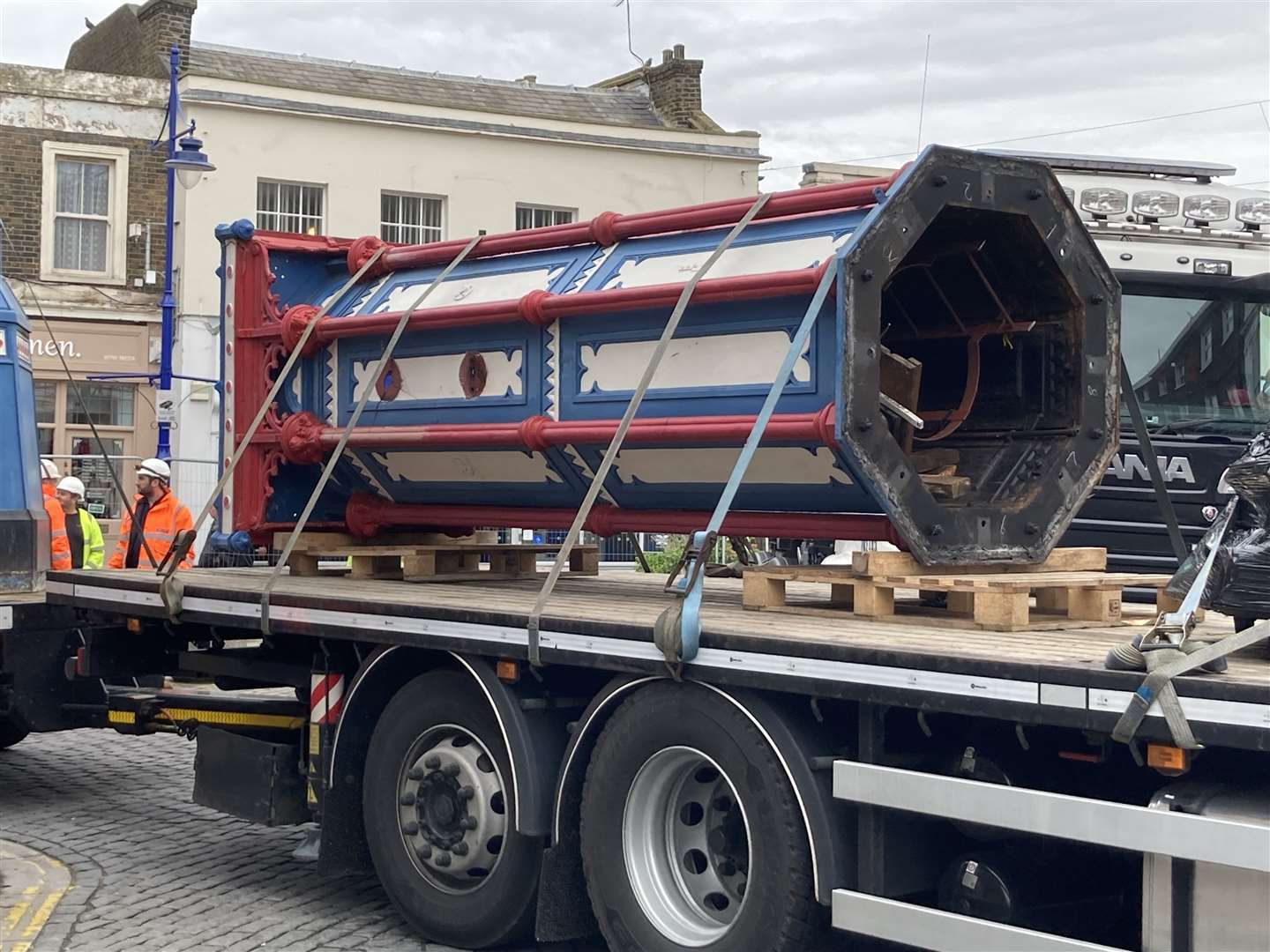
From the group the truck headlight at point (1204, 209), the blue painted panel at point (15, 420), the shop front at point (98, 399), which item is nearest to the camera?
the truck headlight at point (1204, 209)

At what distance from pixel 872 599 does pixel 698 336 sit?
1301 millimetres

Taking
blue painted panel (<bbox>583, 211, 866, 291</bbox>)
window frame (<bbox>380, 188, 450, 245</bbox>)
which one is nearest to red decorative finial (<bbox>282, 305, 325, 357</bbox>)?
blue painted panel (<bbox>583, 211, 866, 291</bbox>)

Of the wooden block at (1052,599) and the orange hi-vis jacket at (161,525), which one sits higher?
the orange hi-vis jacket at (161,525)

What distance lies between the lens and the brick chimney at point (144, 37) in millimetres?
29125

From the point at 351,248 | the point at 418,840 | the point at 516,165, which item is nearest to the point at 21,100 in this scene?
the point at 516,165

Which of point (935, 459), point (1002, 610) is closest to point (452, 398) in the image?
point (935, 459)

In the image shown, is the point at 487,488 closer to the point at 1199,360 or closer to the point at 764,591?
the point at 764,591

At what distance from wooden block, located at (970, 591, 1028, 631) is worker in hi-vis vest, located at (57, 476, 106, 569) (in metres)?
9.33

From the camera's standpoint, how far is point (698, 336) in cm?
689

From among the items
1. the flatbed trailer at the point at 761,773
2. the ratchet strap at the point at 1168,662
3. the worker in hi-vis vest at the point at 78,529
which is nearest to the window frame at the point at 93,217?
the worker in hi-vis vest at the point at 78,529

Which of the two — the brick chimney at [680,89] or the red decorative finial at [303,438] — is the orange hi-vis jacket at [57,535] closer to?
the red decorative finial at [303,438]

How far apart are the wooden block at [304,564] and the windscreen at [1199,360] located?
425 centimetres

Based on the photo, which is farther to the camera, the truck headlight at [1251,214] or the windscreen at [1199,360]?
the truck headlight at [1251,214]

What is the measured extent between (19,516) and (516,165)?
20.4 m
